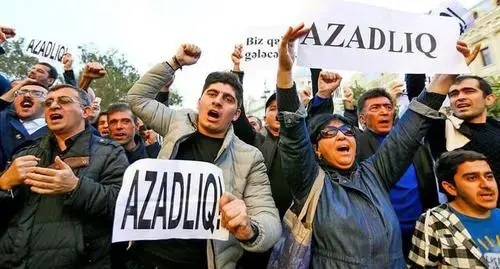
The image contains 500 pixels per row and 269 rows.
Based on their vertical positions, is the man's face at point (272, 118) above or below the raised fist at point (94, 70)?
below

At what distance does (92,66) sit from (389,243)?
2713 millimetres

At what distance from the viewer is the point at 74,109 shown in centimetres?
245

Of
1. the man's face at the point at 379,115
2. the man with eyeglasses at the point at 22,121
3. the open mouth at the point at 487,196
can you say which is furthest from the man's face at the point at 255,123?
the open mouth at the point at 487,196

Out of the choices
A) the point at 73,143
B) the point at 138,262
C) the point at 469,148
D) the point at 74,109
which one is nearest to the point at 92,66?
the point at 74,109

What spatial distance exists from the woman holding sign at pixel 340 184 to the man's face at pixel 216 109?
497 millimetres

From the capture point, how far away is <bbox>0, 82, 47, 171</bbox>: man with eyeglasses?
2.99 meters

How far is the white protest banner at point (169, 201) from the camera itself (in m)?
1.93

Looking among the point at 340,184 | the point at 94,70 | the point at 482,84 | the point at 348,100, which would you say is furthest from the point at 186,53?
the point at 348,100

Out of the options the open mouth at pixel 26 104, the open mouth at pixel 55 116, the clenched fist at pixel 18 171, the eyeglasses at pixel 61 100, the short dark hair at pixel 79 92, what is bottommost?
the clenched fist at pixel 18 171

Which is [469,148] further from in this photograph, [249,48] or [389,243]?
[249,48]

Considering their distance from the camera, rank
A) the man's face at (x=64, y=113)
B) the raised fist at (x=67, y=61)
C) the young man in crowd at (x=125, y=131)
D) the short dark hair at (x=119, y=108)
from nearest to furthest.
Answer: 1. the man's face at (x=64, y=113)
2. the young man in crowd at (x=125, y=131)
3. the short dark hair at (x=119, y=108)
4. the raised fist at (x=67, y=61)

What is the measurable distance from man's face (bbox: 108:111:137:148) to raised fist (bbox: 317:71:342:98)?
77.6 inches

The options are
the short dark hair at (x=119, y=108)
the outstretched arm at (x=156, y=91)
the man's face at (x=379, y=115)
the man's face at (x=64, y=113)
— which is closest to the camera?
the man's face at (x=64, y=113)

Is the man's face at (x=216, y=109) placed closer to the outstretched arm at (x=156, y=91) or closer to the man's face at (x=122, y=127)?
the outstretched arm at (x=156, y=91)
